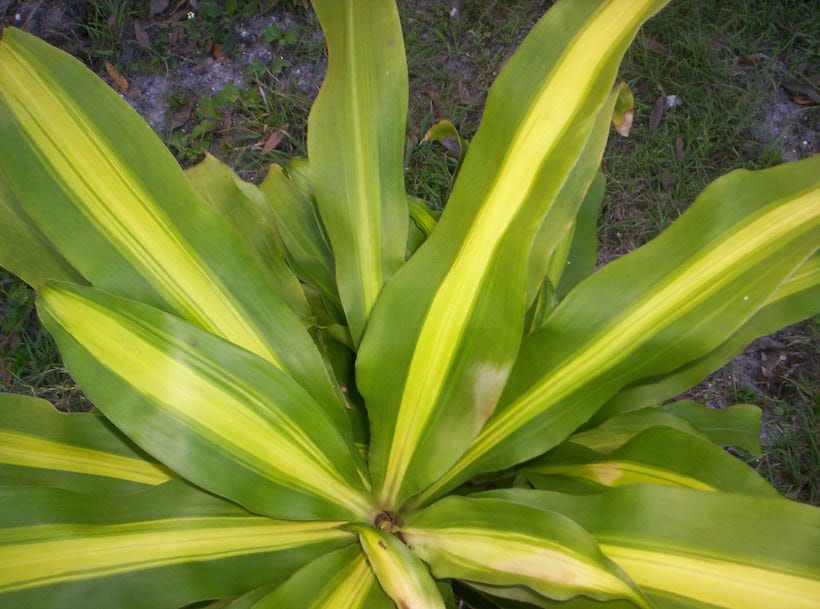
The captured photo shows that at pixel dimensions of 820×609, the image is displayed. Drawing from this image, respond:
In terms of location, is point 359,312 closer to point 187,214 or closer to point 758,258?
point 187,214

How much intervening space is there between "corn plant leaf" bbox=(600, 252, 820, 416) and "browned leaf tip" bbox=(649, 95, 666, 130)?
1.01 metres

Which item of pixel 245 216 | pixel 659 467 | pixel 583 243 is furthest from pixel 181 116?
pixel 659 467

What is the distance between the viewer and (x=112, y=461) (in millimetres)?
1068

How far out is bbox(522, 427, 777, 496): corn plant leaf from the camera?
93cm

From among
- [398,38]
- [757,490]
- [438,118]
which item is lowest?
[757,490]

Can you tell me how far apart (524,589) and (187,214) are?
2.16ft

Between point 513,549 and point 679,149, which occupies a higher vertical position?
point 513,549

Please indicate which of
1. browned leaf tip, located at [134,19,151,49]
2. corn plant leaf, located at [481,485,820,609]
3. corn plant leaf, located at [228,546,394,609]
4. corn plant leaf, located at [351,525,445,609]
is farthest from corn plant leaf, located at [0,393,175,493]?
browned leaf tip, located at [134,19,151,49]

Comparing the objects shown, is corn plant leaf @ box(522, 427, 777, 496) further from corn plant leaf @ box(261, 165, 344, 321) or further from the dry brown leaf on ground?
the dry brown leaf on ground

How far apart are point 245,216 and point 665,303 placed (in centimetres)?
70

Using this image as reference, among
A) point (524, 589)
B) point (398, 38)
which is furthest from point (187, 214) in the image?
point (524, 589)

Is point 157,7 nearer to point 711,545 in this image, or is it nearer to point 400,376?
point 400,376

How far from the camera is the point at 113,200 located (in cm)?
91

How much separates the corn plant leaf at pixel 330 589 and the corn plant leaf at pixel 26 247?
0.60 metres
